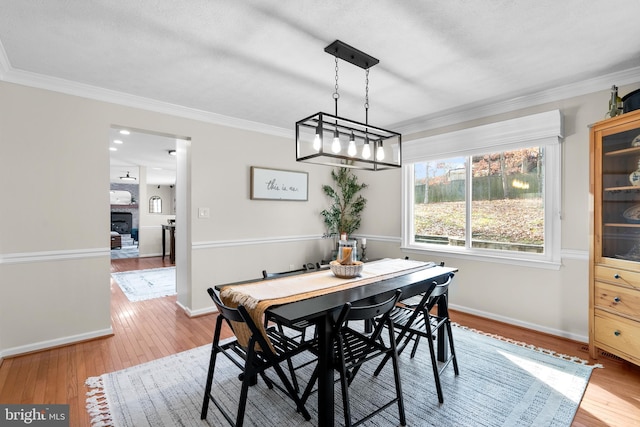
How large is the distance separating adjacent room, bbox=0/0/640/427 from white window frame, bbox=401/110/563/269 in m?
0.02

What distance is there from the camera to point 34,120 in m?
2.66

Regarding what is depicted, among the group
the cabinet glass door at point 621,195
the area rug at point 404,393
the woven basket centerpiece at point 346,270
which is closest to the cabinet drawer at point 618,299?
the cabinet glass door at point 621,195

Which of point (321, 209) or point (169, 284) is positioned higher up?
point (321, 209)

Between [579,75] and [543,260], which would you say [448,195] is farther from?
[579,75]

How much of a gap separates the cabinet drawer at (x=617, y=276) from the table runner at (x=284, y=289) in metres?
1.48

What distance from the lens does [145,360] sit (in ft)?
8.52

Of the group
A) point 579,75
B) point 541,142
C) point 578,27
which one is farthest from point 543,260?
point 578,27

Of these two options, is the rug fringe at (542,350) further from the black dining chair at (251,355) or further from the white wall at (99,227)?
the black dining chair at (251,355)

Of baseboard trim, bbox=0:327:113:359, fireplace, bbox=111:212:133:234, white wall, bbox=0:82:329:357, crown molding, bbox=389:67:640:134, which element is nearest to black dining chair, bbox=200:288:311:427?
baseboard trim, bbox=0:327:113:359

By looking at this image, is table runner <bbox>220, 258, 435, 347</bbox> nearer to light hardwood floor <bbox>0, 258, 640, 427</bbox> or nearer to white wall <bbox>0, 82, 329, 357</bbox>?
light hardwood floor <bbox>0, 258, 640, 427</bbox>

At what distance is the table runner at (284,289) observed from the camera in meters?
1.73

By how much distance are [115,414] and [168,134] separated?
2621 millimetres

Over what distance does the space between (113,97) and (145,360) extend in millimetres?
2459

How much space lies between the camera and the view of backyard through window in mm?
3242
